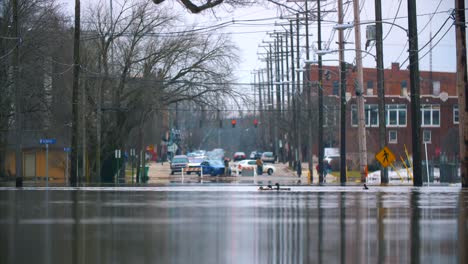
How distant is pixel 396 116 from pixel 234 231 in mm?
76279

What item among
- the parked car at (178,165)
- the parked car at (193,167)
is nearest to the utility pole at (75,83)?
the parked car at (193,167)

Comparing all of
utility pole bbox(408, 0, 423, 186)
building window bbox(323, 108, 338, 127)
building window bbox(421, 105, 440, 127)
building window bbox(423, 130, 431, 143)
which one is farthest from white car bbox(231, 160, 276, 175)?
utility pole bbox(408, 0, 423, 186)

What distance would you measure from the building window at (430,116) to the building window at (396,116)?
2.21m

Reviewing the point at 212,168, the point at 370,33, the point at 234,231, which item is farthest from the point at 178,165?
the point at 234,231

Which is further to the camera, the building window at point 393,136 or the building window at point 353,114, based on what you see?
the building window at point 393,136

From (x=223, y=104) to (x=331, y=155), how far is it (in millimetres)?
42786

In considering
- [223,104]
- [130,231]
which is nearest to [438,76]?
[223,104]

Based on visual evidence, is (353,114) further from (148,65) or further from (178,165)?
(148,65)

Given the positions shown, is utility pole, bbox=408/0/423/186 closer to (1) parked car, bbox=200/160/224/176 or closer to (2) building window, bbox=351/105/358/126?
(1) parked car, bbox=200/160/224/176

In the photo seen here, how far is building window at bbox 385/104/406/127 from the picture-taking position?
9056cm

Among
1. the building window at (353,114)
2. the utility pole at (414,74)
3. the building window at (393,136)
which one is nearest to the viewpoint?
the utility pole at (414,74)

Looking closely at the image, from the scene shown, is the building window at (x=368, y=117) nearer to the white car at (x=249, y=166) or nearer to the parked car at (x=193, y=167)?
the white car at (x=249, y=166)

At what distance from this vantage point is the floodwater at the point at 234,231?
13195 millimetres

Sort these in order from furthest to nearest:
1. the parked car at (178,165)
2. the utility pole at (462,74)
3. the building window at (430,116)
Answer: the building window at (430,116)
the parked car at (178,165)
the utility pole at (462,74)
